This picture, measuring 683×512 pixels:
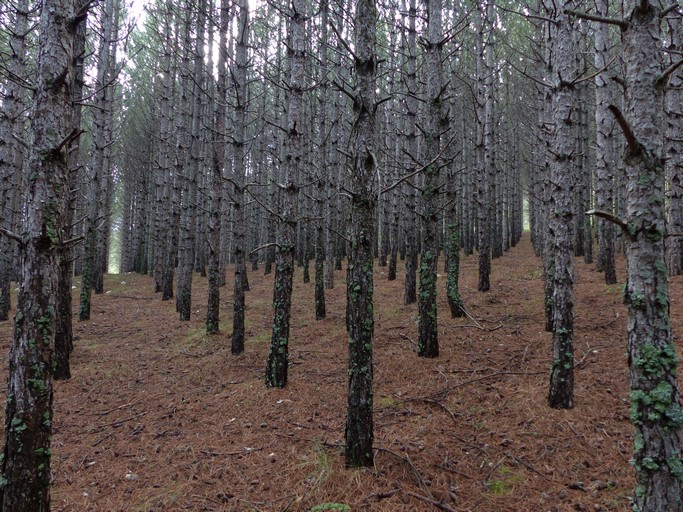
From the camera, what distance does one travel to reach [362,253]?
3928 millimetres

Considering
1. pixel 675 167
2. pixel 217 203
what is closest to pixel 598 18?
pixel 217 203

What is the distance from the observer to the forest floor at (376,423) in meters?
3.75

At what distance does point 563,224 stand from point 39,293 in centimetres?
546

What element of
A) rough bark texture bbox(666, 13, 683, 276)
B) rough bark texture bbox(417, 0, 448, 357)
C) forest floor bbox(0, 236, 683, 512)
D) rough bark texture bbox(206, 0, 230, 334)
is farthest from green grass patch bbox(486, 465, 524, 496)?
rough bark texture bbox(666, 13, 683, 276)

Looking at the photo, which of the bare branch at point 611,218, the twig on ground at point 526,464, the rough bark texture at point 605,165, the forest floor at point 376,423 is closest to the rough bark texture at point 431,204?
the forest floor at point 376,423

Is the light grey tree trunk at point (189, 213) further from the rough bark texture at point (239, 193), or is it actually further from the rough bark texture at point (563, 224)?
the rough bark texture at point (563, 224)

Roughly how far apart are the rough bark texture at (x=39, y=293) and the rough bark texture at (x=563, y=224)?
5.19 metres

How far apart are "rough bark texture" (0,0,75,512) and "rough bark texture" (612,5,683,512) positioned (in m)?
4.11

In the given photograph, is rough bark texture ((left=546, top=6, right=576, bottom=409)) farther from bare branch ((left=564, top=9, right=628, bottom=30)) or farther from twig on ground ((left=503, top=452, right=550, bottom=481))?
bare branch ((left=564, top=9, right=628, bottom=30))

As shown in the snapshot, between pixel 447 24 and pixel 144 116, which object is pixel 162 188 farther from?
pixel 447 24

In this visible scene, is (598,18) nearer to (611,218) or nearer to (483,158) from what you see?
(611,218)

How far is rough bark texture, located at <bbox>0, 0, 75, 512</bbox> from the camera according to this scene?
3109 millimetres

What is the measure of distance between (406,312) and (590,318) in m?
4.03

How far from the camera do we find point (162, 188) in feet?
56.7
